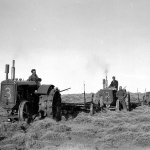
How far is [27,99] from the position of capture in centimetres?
968

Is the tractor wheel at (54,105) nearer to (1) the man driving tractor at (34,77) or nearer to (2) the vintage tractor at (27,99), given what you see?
(2) the vintage tractor at (27,99)

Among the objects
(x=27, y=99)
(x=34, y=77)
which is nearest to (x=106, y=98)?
(x=34, y=77)

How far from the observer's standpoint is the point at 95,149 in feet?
18.4

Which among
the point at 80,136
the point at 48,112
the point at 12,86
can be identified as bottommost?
the point at 80,136

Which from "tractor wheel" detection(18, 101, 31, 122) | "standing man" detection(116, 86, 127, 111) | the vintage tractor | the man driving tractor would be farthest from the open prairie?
"standing man" detection(116, 86, 127, 111)

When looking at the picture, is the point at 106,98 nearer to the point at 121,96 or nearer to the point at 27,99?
the point at 121,96

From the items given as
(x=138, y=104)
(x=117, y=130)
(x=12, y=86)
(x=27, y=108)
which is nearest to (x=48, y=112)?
(x=27, y=108)

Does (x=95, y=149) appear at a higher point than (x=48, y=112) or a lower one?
lower

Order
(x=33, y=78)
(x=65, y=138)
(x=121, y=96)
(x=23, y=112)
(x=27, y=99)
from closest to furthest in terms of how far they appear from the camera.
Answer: (x=65, y=138), (x=23, y=112), (x=27, y=99), (x=33, y=78), (x=121, y=96)

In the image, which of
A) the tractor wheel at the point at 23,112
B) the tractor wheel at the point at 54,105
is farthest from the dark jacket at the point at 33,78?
the tractor wheel at the point at 23,112

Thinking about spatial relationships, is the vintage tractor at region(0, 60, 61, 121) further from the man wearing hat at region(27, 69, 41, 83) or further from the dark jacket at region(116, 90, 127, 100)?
the dark jacket at region(116, 90, 127, 100)

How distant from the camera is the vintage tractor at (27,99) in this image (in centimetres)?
876

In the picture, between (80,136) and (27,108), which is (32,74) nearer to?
(27,108)

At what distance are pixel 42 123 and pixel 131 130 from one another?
10.5 feet
